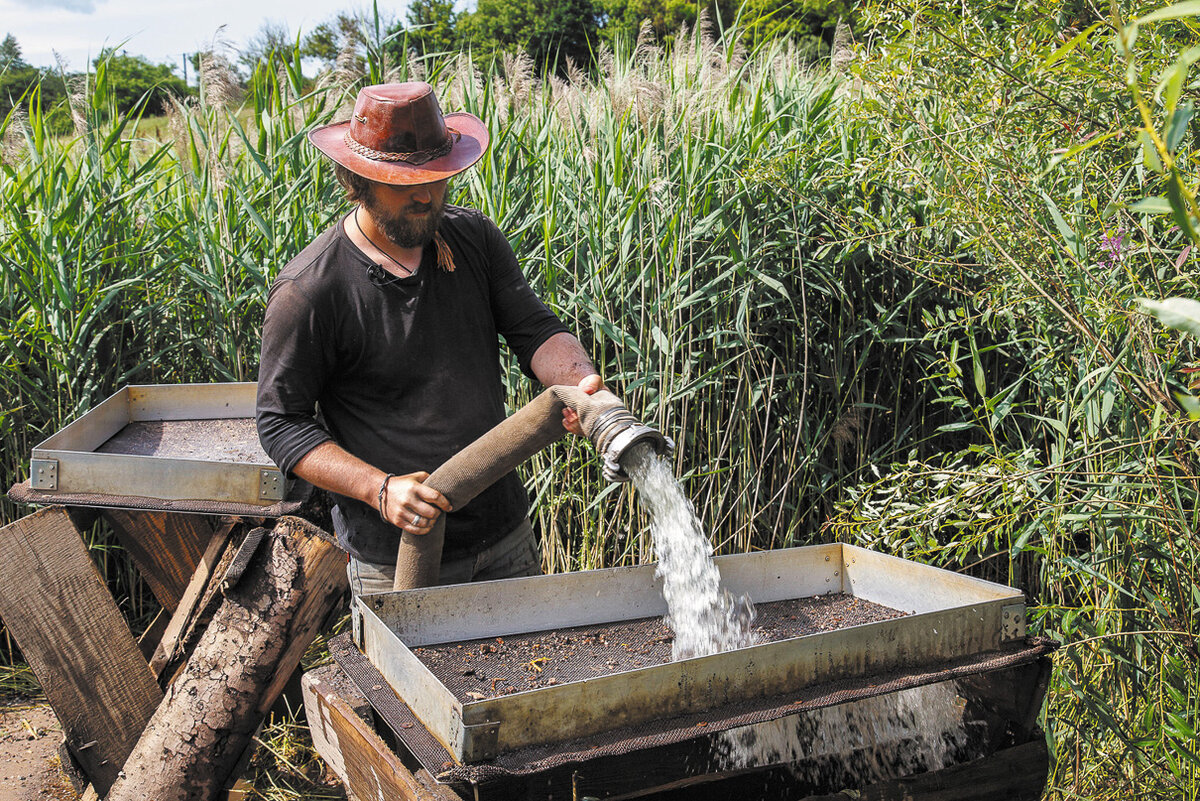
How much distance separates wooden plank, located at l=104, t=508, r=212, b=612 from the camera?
10.3 ft

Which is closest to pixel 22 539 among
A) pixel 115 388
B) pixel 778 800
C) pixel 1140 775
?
pixel 115 388

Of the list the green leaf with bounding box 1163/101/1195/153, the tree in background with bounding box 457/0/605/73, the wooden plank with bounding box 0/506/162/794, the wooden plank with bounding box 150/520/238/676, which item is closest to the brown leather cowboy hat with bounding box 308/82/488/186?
the wooden plank with bounding box 150/520/238/676

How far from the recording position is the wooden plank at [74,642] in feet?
9.59

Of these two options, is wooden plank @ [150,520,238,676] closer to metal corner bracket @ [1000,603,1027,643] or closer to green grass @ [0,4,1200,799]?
green grass @ [0,4,1200,799]

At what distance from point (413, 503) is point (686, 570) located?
601 mm

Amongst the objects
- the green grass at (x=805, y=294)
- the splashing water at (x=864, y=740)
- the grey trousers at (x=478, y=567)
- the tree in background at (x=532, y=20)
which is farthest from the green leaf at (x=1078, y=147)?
the tree in background at (x=532, y=20)

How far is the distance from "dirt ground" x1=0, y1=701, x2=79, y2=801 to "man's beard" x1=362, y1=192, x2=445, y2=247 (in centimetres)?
236

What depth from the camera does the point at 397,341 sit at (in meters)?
2.39

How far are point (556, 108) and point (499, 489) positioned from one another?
2.02 metres

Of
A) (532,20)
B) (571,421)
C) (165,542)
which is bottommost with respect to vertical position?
(532,20)

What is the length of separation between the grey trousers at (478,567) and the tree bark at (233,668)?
130 millimetres

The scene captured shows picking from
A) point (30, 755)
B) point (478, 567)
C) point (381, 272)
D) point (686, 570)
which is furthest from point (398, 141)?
point (30, 755)

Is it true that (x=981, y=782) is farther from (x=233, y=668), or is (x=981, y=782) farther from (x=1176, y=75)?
(x=233, y=668)

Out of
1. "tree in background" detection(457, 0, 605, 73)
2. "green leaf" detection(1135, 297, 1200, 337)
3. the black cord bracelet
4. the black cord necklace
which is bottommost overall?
"tree in background" detection(457, 0, 605, 73)
